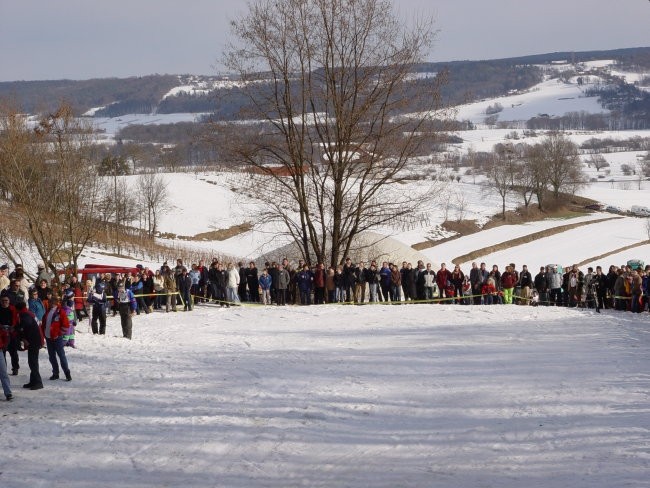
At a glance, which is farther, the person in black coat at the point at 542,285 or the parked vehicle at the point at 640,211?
the parked vehicle at the point at 640,211

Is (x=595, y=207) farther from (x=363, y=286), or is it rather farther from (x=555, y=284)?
(x=363, y=286)

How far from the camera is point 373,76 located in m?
30.9

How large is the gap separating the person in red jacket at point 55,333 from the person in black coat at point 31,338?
0.38m

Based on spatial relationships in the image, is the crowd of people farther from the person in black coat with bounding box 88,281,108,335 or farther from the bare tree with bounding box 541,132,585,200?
the bare tree with bounding box 541,132,585,200

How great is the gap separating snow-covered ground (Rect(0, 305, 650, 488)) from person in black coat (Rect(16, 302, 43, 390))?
0.90 ft

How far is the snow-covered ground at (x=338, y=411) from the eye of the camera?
1085 centimetres

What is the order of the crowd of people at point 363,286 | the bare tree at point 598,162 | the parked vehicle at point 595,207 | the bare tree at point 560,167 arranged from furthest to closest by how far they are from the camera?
the bare tree at point 598,162, the bare tree at point 560,167, the parked vehicle at point 595,207, the crowd of people at point 363,286

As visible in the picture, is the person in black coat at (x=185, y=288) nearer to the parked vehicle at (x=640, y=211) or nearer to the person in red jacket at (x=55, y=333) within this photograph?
the person in red jacket at (x=55, y=333)

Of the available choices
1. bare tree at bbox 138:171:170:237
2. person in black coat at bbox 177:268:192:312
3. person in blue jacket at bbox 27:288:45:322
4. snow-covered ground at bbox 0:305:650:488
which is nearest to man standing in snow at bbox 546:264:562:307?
snow-covered ground at bbox 0:305:650:488

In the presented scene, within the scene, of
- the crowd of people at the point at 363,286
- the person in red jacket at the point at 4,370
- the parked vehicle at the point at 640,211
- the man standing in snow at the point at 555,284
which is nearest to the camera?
the person in red jacket at the point at 4,370

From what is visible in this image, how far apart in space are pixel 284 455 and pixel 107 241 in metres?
48.8

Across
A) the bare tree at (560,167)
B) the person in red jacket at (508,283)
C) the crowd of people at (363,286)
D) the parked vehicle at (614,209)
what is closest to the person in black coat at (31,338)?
the crowd of people at (363,286)

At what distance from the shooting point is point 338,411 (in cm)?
1369

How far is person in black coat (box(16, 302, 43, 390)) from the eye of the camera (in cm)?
1455
